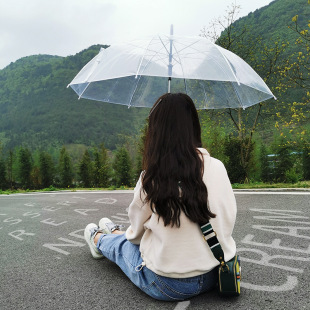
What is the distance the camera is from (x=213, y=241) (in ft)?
6.47

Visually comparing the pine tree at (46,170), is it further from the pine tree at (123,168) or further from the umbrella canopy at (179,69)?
the umbrella canopy at (179,69)

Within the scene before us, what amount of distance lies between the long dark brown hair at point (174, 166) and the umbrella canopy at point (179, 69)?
114 centimetres

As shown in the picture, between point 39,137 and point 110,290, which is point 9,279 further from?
point 39,137

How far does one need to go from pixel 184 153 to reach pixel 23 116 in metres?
152

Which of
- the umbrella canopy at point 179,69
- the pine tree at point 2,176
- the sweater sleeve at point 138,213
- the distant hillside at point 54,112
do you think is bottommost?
the pine tree at point 2,176

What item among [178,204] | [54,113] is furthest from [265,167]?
[54,113]

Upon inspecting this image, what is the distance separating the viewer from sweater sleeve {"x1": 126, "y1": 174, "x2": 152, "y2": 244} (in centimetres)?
205

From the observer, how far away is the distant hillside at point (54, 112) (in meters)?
117

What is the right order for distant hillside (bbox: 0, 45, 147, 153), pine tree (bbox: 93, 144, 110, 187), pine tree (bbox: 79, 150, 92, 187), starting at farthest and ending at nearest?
distant hillside (bbox: 0, 45, 147, 153)
pine tree (bbox: 79, 150, 92, 187)
pine tree (bbox: 93, 144, 110, 187)

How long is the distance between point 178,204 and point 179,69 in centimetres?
170

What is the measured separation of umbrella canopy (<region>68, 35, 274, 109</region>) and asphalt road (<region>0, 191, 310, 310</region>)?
1.67m

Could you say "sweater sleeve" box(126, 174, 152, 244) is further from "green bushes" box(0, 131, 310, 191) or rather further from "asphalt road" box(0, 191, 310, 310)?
"green bushes" box(0, 131, 310, 191)

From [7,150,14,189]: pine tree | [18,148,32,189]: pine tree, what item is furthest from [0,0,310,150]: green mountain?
[7,150,14,189]: pine tree

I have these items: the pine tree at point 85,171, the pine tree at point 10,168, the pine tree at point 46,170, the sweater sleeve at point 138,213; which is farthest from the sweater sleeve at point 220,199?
the pine tree at point 46,170
